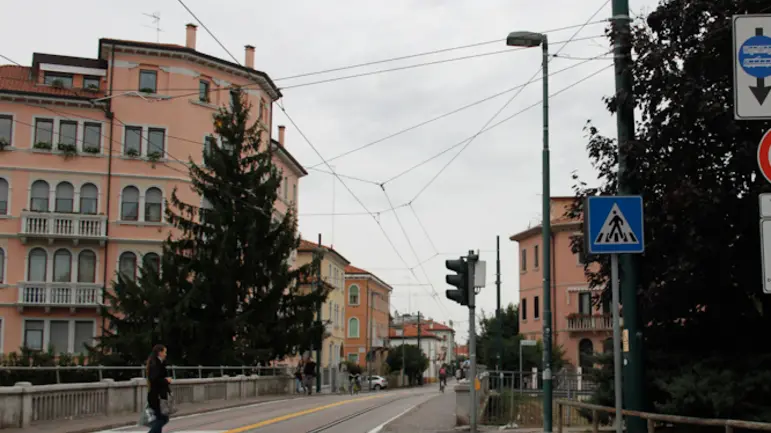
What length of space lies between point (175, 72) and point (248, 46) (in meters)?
8.50

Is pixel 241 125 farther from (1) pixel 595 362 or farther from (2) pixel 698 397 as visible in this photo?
(2) pixel 698 397

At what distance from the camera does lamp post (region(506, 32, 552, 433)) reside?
18125 mm

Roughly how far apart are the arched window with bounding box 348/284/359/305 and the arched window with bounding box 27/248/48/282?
60146 mm

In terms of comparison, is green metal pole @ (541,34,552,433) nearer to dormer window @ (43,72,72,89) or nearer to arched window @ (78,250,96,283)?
arched window @ (78,250,96,283)

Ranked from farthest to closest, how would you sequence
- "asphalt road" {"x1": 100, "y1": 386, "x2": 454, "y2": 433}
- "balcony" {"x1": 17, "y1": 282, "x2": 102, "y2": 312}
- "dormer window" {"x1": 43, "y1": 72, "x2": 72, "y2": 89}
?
"dormer window" {"x1": 43, "y1": 72, "x2": 72, "y2": 89}, "balcony" {"x1": 17, "y1": 282, "x2": 102, "y2": 312}, "asphalt road" {"x1": 100, "y1": 386, "x2": 454, "y2": 433}

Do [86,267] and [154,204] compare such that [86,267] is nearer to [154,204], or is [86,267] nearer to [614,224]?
[154,204]

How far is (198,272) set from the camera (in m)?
43.8

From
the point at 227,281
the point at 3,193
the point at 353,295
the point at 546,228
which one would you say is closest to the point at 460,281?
the point at 546,228

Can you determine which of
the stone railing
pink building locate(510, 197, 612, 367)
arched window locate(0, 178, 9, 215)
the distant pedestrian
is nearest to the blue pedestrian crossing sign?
the stone railing

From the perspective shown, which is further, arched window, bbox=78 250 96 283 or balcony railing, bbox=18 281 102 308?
arched window, bbox=78 250 96 283

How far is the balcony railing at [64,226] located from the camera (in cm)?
4762

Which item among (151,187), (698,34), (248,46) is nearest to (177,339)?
(151,187)

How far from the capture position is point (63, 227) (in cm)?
4825

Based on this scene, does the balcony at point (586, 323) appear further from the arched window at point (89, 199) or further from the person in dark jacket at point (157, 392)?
the person in dark jacket at point (157, 392)
